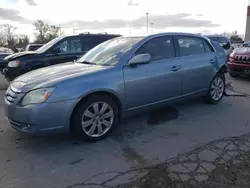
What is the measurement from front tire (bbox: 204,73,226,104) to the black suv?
4360 mm

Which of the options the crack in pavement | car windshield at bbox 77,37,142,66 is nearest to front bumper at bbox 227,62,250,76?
car windshield at bbox 77,37,142,66

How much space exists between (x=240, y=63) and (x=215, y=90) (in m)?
3.75

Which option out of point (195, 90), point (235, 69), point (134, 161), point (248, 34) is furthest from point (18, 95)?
point (248, 34)

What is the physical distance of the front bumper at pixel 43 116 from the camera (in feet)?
11.6

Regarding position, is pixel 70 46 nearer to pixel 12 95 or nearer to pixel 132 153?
pixel 12 95

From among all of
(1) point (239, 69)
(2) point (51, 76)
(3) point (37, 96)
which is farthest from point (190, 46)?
(1) point (239, 69)

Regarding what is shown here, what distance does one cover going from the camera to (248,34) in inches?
1555

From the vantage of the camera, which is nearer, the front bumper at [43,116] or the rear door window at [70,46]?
the front bumper at [43,116]

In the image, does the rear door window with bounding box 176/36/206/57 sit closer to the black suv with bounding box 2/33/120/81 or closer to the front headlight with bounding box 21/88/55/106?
the front headlight with bounding box 21/88/55/106

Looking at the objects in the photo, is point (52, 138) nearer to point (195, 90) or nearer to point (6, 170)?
point (6, 170)

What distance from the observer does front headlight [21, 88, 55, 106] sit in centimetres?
355

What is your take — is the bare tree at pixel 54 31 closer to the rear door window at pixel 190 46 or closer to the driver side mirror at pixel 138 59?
the rear door window at pixel 190 46

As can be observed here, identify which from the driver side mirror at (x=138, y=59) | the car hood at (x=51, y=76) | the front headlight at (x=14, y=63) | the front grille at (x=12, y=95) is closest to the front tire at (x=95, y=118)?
the car hood at (x=51, y=76)

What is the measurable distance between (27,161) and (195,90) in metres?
3.40
